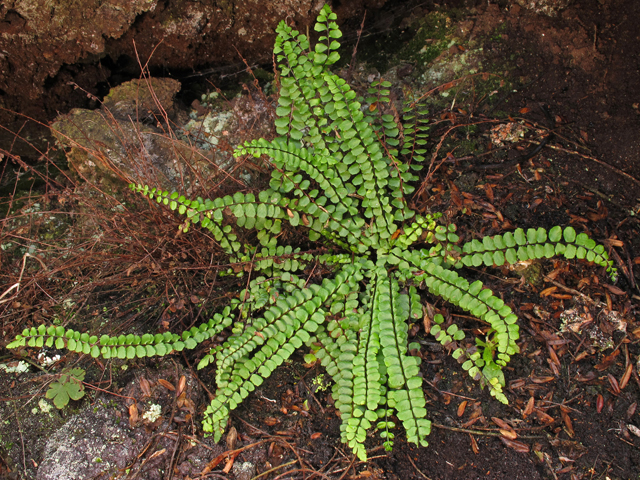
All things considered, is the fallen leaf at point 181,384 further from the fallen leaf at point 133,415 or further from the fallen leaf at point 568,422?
the fallen leaf at point 568,422

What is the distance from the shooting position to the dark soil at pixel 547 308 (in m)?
2.46

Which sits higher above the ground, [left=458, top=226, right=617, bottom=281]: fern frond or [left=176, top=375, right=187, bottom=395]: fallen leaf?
[left=458, top=226, right=617, bottom=281]: fern frond

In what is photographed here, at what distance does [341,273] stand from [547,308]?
54.9 inches

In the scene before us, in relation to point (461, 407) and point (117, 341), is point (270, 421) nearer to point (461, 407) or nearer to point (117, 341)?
point (117, 341)

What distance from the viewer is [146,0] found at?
319cm

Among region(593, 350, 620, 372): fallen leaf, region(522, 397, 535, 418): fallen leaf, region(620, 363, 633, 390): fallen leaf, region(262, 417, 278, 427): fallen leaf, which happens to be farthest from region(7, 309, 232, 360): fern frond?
region(620, 363, 633, 390): fallen leaf

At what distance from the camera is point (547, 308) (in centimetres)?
280

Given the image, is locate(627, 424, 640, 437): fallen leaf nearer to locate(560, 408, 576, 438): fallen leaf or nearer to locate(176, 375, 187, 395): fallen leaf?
locate(560, 408, 576, 438): fallen leaf

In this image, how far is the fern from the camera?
2.37 metres

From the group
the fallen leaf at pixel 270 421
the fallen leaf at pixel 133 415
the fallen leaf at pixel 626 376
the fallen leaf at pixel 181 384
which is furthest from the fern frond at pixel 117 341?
the fallen leaf at pixel 626 376

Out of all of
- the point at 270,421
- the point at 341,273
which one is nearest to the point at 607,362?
the point at 341,273

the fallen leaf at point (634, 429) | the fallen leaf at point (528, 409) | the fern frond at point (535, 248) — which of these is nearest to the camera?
the fern frond at point (535, 248)

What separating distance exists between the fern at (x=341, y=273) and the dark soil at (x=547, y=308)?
20 centimetres

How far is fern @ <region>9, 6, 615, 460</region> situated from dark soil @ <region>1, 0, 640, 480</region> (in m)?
0.20
